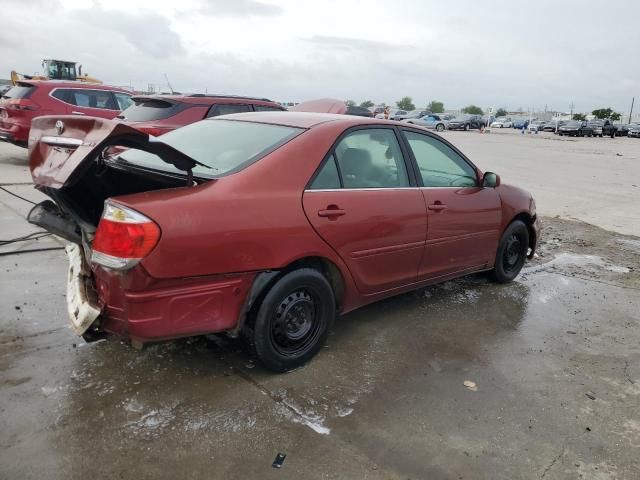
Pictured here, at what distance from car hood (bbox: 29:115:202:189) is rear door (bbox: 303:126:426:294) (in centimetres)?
88

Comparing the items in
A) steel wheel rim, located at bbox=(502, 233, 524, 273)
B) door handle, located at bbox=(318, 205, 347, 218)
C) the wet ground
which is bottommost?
the wet ground

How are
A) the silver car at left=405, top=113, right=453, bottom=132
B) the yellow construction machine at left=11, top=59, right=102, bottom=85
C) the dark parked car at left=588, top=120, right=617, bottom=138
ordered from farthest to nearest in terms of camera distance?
1. the dark parked car at left=588, top=120, right=617, bottom=138
2. the silver car at left=405, top=113, right=453, bottom=132
3. the yellow construction machine at left=11, top=59, right=102, bottom=85

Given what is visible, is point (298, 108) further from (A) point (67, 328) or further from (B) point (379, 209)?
(A) point (67, 328)

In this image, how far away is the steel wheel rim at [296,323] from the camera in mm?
3211

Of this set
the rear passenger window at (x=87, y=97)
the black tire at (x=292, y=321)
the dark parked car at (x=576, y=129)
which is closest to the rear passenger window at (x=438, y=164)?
the black tire at (x=292, y=321)

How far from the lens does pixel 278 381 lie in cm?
322

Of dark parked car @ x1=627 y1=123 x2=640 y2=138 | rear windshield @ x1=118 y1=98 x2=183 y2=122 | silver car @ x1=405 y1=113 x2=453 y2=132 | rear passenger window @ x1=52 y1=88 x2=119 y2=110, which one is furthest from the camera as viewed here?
dark parked car @ x1=627 y1=123 x2=640 y2=138

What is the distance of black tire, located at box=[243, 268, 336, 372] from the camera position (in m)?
3.09

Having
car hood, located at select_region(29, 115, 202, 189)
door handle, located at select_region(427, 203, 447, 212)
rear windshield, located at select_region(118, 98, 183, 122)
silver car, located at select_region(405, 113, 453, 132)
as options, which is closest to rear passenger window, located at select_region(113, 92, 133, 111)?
rear windshield, located at select_region(118, 98, 183, 122)

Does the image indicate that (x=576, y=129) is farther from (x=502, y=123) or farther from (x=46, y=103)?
(x=46, y=103)

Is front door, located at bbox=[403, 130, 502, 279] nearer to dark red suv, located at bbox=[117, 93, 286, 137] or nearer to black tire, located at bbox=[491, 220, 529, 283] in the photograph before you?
black tire, located at bbox=[491, 220, 529, 283]

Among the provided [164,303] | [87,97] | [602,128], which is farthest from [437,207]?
[602,128]

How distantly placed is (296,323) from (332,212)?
0.73 m

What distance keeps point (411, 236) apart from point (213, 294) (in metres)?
1.62
